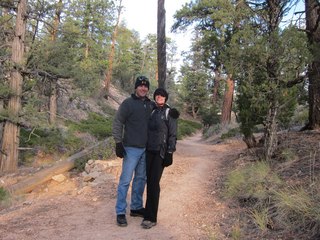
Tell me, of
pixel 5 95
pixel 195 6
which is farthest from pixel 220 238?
pixel 195 6

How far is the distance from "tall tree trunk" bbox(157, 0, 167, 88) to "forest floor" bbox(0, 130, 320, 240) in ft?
17.7

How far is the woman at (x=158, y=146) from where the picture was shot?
4.99 meters

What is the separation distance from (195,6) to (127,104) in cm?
1689

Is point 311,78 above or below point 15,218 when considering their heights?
above

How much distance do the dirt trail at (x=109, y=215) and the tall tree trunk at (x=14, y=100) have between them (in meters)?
4.30

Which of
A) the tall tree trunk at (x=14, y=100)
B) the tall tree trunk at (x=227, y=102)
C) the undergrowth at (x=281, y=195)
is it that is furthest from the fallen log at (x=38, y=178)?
the tall tree trunk at (x=227, y=102)

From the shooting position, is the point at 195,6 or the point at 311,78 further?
the point at 195,6

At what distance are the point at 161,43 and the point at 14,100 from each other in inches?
219

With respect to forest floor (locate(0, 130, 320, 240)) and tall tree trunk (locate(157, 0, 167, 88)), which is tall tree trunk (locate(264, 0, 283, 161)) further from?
tall tree trunk (locate(157, 0, 167, 88))

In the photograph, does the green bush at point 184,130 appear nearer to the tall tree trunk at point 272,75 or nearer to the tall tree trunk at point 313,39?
the tall tree trunk at point 313,39

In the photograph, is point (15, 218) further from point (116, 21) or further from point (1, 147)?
point (116, 21)

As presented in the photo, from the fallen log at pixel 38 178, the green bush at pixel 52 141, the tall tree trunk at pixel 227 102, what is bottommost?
the fallen log at pixel 38 178

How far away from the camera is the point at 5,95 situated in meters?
11.2

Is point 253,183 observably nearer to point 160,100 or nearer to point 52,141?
point 160,100
